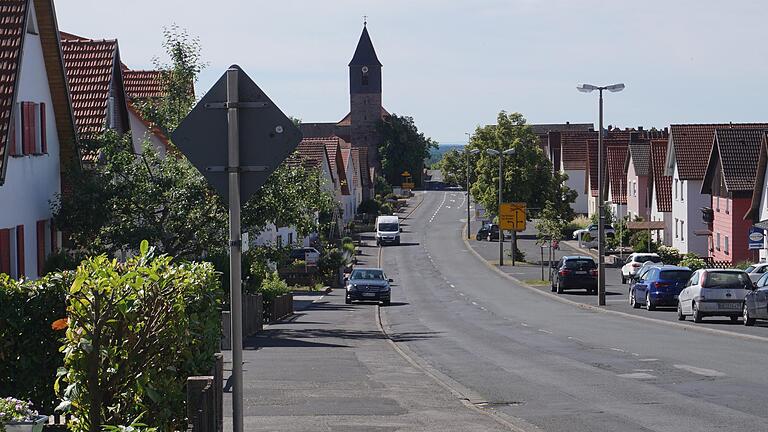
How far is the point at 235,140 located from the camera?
868 centimetres

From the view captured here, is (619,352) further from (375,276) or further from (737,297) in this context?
(375,276)

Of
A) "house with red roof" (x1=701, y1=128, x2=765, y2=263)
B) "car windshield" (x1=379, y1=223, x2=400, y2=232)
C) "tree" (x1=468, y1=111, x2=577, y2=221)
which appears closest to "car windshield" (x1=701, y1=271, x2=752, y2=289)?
"house with red roof" (x1=701, y1=128, x2=765, y2=263)

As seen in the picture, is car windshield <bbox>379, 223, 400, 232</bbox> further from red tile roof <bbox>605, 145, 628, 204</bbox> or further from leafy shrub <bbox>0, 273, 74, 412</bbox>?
leafy shrub <bbox>0, 273, 74, 412</bbox>

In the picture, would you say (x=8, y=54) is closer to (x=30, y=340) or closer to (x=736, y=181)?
(x=30, y=340)

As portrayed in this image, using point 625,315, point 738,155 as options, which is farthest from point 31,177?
point 738,155

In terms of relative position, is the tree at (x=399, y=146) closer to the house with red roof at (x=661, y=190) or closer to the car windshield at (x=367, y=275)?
the house with red roof at (x=661, y=190)

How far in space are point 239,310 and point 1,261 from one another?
16.4m

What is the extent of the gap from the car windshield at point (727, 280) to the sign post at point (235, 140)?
27.5m

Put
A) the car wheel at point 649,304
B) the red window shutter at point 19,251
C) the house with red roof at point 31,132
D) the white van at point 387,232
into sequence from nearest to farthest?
the house with red roof at point 31,132, the red window shutter at point 19,251, the car wheel at point 649,304, the white van at point 387,232

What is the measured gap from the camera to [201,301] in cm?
1063

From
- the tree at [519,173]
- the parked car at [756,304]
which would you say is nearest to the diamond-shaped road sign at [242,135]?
the parked car at [756,304]

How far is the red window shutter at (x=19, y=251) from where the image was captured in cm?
2509

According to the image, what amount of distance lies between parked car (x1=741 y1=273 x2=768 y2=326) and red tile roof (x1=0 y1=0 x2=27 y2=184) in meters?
19.3

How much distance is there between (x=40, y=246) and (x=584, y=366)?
40.1 feet
